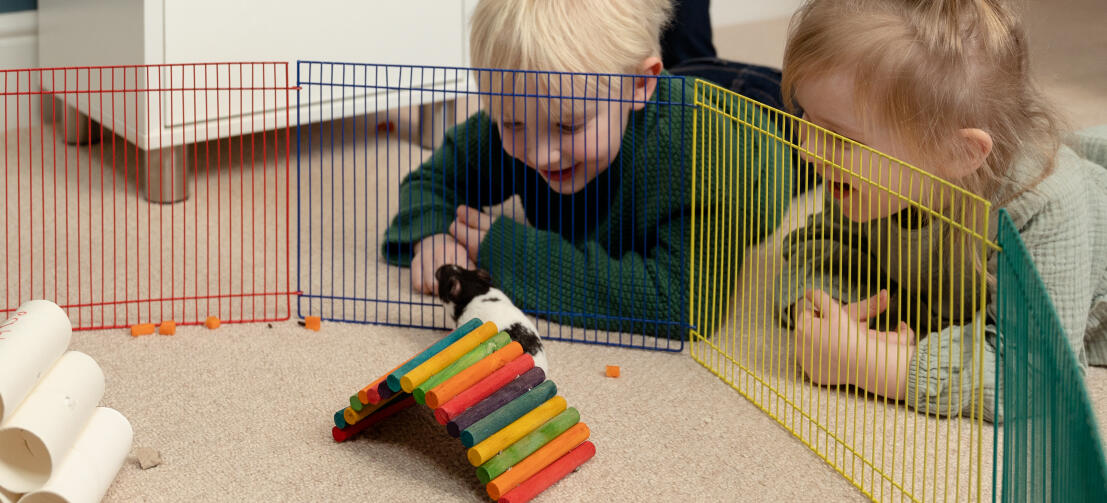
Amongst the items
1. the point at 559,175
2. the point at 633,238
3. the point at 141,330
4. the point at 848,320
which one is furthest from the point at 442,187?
the point at 848,320

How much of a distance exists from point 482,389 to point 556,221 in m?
0.63

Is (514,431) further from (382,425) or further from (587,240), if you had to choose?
(587,240)

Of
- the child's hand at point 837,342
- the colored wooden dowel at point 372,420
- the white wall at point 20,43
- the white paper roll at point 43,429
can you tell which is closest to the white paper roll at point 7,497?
the white paper roll at point 43,429

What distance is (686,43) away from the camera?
2184mm

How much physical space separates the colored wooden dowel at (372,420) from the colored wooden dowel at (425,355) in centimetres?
8

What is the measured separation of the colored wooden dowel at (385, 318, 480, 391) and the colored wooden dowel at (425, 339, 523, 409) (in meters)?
0.04

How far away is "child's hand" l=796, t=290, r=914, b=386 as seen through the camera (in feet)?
4.23

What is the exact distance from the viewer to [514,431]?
3.73ft

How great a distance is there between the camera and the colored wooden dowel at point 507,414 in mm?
1110

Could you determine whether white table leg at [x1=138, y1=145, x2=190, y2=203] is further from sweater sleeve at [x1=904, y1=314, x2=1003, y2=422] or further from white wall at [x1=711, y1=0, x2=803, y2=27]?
white wall at [x1=711, y1=0, x2=803, y2=27]

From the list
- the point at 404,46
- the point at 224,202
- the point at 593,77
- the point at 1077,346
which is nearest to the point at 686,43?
the point at 404,46

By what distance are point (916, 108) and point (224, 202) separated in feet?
3.96

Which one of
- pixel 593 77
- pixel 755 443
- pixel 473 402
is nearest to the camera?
pixel 473 402

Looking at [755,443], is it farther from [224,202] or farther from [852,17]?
[224,202]
